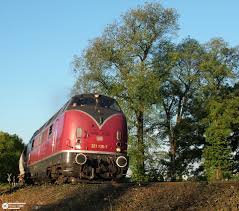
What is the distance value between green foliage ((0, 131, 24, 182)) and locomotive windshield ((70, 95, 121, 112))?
65.9 meters

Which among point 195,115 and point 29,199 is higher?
point 195,115

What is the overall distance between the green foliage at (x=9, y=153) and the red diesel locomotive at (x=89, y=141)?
2604 inches

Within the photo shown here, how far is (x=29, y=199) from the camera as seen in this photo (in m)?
16.8

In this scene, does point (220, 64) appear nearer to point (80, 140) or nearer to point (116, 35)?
point (116, 35)

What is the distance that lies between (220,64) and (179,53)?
17.2 ft

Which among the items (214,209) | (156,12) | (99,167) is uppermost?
(156,12)

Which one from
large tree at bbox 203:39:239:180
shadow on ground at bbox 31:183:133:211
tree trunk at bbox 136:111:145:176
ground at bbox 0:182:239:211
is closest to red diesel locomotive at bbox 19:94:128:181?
ground at bbox 0:182:239:211

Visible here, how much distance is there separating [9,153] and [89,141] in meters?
78.2

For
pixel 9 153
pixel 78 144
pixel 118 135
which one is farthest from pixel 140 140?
Result: pixel 9 153

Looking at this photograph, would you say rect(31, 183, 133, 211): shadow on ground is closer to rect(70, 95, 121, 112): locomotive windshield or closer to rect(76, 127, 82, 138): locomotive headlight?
rect(76, 127, 82, 138): locomotive headlight

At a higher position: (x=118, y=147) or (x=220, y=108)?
(x=220, y=108)

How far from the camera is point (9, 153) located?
95.9 m

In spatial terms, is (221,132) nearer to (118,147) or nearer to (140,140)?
(140,140)

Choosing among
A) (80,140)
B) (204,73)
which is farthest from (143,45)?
(80,140)
